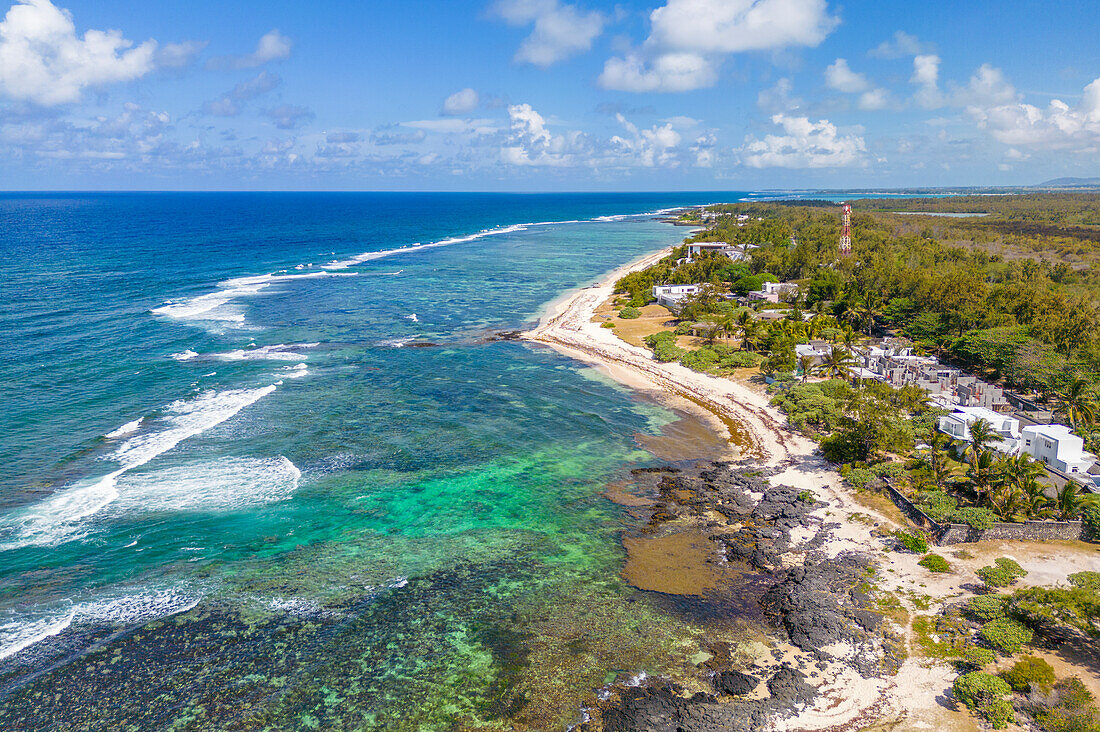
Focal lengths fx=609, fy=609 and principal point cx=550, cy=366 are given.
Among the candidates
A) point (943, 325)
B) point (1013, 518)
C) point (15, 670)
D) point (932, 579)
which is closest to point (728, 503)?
point (932, 579)

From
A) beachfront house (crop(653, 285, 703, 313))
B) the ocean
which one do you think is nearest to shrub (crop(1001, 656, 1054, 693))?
the ocean

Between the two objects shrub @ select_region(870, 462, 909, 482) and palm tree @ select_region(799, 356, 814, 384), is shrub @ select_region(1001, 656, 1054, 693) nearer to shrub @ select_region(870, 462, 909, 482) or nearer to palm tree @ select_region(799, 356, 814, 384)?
shrub @ select_region(870, 462, 909, 482)

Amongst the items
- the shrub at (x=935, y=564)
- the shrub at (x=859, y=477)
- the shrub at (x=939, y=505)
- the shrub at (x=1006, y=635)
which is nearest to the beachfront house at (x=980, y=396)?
the shrub at (x=859, y=477)

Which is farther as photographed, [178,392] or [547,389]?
[547,389]

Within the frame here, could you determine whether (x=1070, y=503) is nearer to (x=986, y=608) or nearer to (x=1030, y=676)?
(x=986, y=608)

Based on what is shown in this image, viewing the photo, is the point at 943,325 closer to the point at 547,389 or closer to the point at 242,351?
the point at 547,389

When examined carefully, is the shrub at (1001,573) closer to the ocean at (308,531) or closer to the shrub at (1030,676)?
the shrub at (1030,676)

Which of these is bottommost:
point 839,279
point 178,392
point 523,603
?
point 523,603
